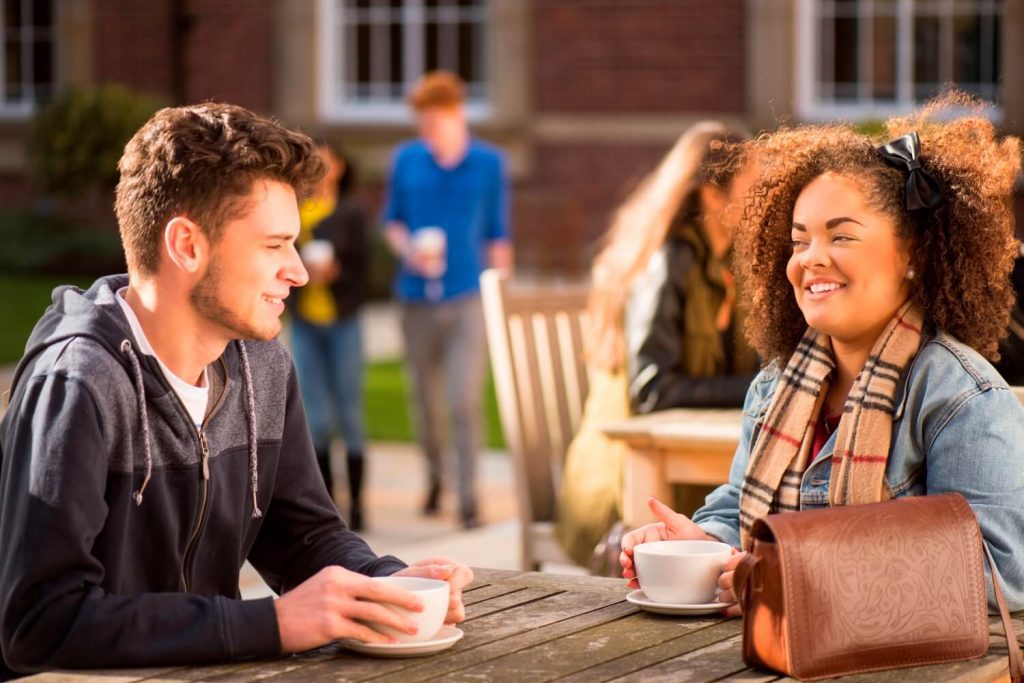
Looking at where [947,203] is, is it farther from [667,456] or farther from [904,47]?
[904,47]

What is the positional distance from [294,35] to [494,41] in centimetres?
217

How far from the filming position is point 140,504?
8.87 feet

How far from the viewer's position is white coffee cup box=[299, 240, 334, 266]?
26.1 ft

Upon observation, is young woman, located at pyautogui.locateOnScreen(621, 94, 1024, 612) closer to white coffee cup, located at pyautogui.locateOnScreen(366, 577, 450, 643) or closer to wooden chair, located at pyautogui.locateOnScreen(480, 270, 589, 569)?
white coffee cup, located at pyautogui.locateOnScreen(366, 577, 450, 643)

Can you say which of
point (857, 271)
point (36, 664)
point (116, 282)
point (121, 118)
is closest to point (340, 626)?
point (36, 664)

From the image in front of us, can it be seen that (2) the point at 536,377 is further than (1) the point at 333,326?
No

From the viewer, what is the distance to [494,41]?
17969mm

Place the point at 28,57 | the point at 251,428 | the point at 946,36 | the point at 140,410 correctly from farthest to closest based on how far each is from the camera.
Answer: the point at 28,57 → the point at 946,36 → the point at 251,428 → the point at 140,410

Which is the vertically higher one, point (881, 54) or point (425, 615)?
point (881, 54)

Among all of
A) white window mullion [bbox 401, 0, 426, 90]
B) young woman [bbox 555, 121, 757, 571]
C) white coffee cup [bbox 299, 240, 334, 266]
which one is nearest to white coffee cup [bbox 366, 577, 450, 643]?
young woman [bbox 555, 121, 757, 571]

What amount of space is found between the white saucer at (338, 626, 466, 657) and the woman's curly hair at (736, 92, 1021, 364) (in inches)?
38.4

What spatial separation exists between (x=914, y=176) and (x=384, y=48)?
1631 centimetres

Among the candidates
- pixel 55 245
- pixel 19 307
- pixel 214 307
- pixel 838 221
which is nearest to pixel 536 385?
pixel 838 221

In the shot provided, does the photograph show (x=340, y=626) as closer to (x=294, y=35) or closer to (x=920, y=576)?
(x=920, y=576)
